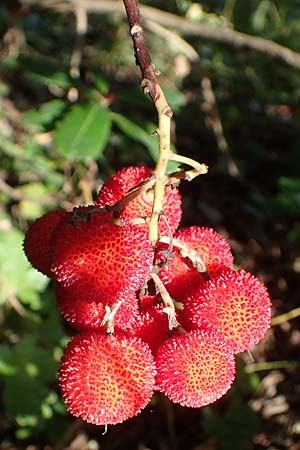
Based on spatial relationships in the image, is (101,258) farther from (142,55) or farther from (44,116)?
(44,116)

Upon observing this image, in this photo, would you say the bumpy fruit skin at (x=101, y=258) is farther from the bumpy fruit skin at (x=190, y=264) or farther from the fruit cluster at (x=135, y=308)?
the bumpy fruit skin at (x=190, y=264)

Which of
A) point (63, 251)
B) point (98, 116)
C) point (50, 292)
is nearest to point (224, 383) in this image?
point (63, 251)

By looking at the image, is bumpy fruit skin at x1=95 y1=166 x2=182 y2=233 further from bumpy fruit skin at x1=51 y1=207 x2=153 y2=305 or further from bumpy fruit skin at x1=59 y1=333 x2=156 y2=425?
bumpy fruit skin at x1=59 y1=333 x2=156 y2=425

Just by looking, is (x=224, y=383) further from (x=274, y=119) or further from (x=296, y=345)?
(x=274, y=119)

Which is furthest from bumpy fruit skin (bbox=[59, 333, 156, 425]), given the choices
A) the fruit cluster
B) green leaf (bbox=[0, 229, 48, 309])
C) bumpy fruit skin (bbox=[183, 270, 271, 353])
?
green leaf (bbox=[0, 229, 48, 309])

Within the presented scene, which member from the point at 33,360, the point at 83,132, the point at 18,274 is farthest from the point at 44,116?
the point at 33,360

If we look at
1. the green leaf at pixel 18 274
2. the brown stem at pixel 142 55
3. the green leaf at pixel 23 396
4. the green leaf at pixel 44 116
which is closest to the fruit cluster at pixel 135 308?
the brown stem at pixel 142 55
